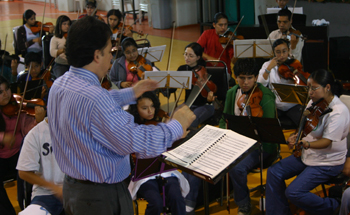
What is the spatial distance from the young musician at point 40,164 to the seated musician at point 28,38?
149 inches

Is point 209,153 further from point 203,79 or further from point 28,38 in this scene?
point 28,38

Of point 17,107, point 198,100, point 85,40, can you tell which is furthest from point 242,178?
point 17,107

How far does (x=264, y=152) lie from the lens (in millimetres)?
2746

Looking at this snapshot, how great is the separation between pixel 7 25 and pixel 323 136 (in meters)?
11.1

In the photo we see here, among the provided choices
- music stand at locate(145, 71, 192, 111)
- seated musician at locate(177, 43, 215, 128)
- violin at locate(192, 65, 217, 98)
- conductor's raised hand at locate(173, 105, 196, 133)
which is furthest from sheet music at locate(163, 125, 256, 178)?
violin at locate(192, 65, 217, 98)

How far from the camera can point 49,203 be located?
2250 mm

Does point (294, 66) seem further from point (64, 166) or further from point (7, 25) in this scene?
point (7, 25)

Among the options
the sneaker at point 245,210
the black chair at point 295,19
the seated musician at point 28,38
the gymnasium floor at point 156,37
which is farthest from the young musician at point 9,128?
the black chair at point 295,19

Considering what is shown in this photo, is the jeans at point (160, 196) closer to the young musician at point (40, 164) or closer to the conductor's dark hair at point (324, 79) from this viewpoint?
the young musician at point (40, 164)

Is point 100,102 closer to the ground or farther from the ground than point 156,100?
farther from the ground

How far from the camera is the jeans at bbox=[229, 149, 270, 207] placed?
264 centimetres

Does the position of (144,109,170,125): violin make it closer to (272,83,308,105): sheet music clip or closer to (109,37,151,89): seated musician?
(272,83,308,105): sheet music clip

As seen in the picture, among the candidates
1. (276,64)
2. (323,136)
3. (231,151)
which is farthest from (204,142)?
(276,64)

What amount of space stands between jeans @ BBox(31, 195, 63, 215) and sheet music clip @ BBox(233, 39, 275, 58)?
2752 mm
